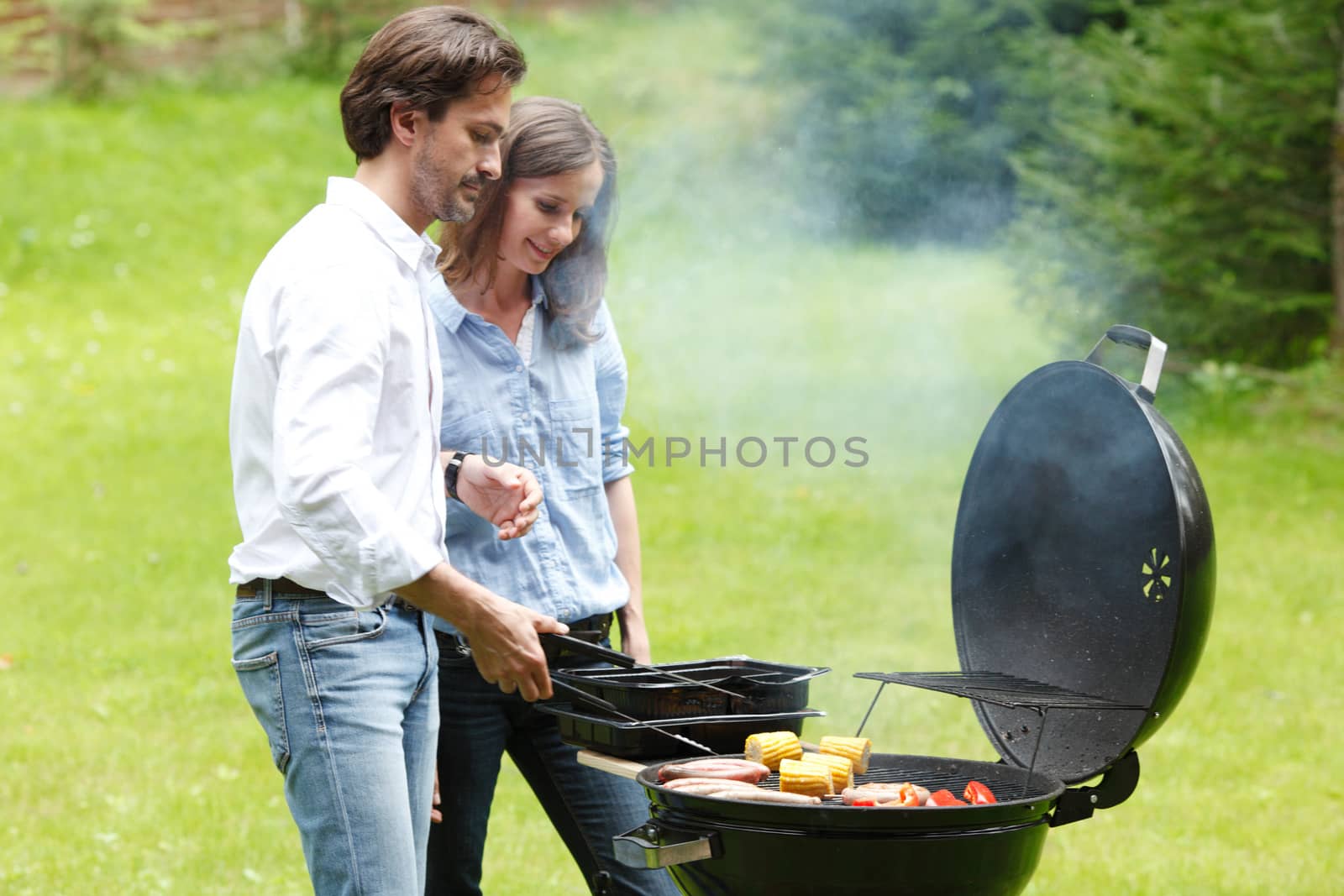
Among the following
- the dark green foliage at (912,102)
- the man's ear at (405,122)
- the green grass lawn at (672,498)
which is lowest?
the green grass lawn at (672,498)

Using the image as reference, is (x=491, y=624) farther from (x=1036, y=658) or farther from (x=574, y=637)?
(x=1036, y=658)

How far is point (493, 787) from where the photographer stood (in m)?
2.64

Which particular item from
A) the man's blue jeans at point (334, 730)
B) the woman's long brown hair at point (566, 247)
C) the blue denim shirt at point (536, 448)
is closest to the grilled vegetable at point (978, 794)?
the blue denim shirt at point (536, 448)

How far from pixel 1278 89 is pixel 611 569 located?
7.57m

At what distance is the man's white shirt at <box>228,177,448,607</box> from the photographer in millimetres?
1817

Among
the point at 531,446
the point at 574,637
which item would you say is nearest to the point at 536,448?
the point at 531,446

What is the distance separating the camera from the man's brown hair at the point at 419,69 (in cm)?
201

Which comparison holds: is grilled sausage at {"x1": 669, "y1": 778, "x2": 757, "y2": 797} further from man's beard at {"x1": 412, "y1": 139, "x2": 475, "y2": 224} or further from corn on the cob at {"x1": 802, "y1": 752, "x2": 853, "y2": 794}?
man's beard at {"x1": 412, "y1": 139, "x2": 475, "y2": 224}

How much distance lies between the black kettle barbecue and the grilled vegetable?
4 cm

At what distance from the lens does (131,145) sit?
13.5 metres

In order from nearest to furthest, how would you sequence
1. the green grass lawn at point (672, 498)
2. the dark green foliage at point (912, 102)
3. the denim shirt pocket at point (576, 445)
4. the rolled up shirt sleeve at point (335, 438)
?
the rolled up shirt sleeve at point (335, 438)
the denim shirt pocket at point (576, 445)
the green grass lawn at point (672, 498)
the dark green foliage at point (912, 102)

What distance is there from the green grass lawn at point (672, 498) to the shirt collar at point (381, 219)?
97.9 inches

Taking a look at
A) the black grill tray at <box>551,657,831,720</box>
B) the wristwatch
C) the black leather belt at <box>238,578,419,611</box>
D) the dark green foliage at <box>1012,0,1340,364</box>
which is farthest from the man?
the dark green foliage at <box>1012,0,1340,364</box>

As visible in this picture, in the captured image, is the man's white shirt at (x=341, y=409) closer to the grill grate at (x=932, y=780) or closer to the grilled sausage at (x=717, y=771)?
the grilled sausage at (x=717, y=771)
